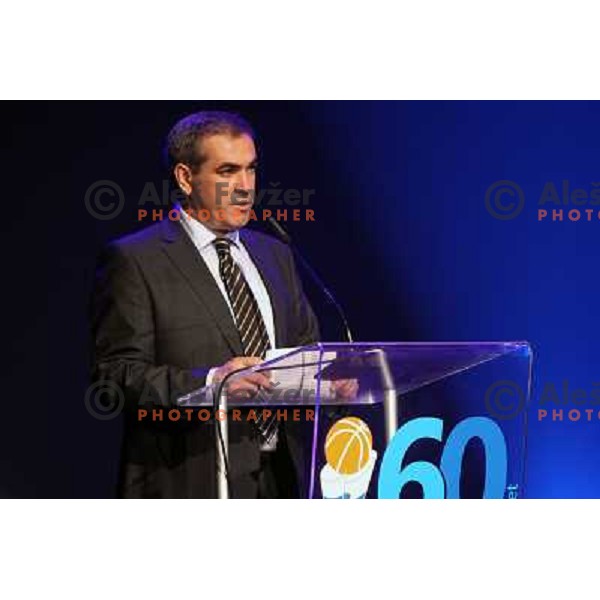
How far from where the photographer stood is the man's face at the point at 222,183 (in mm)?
4977

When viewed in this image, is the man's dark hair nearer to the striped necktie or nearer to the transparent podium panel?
the striped necktie

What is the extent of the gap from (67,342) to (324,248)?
108 centimetres

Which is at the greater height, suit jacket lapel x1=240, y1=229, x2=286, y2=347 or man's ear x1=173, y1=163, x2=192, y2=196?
man's ear x1=173, y1=163, x2=192, y2=196

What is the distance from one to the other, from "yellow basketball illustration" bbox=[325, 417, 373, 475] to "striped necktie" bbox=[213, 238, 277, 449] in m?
0.91

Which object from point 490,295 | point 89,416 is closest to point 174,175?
point 89,416

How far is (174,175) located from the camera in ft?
16.6

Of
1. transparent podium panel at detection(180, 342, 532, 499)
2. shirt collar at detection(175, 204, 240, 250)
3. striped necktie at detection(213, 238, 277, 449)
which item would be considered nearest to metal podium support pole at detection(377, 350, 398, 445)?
transparent podium panel at detection(180, 342, 532, 499)

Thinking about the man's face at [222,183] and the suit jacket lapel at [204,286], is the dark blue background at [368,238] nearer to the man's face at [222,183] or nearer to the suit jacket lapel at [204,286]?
the man's face at [222,183]

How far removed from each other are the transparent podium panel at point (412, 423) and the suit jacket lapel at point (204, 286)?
71 centimetres

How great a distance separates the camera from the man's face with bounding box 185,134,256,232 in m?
4.98

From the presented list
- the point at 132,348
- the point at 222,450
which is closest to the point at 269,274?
the point at 132,348

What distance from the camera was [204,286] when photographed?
4922 mm

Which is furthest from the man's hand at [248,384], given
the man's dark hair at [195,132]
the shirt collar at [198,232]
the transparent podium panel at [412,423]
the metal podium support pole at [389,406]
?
the man's dark hair at [195,132]
